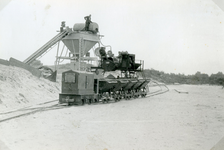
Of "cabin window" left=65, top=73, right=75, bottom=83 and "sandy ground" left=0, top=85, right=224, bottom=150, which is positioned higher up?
"cabin window" left=65, top=73, right=75, bottom=83

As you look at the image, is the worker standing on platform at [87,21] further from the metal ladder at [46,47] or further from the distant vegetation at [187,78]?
the distant vegetation at [187,78]

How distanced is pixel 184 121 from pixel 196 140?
9.76 ft

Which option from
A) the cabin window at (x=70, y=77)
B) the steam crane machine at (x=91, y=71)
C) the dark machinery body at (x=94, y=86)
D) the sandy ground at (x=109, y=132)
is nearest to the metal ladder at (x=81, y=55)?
the steam crane machine at (x=91, y=71)

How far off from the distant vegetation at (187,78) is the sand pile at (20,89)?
31082mm

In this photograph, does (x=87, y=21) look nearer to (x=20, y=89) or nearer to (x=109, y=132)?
(x=20, y=89)

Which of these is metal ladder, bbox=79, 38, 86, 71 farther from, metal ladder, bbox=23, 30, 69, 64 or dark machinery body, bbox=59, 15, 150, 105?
metal ladder, bbox=23, 30, 69, 64

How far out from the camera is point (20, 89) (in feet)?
59.6

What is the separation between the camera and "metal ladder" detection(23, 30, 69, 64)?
29891 millimetres

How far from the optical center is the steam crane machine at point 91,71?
17.0 meters

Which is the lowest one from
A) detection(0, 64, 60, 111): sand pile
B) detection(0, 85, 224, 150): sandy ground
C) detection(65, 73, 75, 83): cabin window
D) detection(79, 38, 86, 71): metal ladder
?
detection(0, 85, 224, 150): sandy ground

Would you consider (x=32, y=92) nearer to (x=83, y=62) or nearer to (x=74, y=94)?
(x=74, y=94)

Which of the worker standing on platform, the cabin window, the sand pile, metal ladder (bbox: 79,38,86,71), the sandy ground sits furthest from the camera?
the worker standing on platform

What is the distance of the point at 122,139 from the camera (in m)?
8.49

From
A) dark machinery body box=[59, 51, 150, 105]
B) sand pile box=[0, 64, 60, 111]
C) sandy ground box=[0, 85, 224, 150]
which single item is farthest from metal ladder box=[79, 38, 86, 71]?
sandy ground box=[0, 85, 224, 150]
